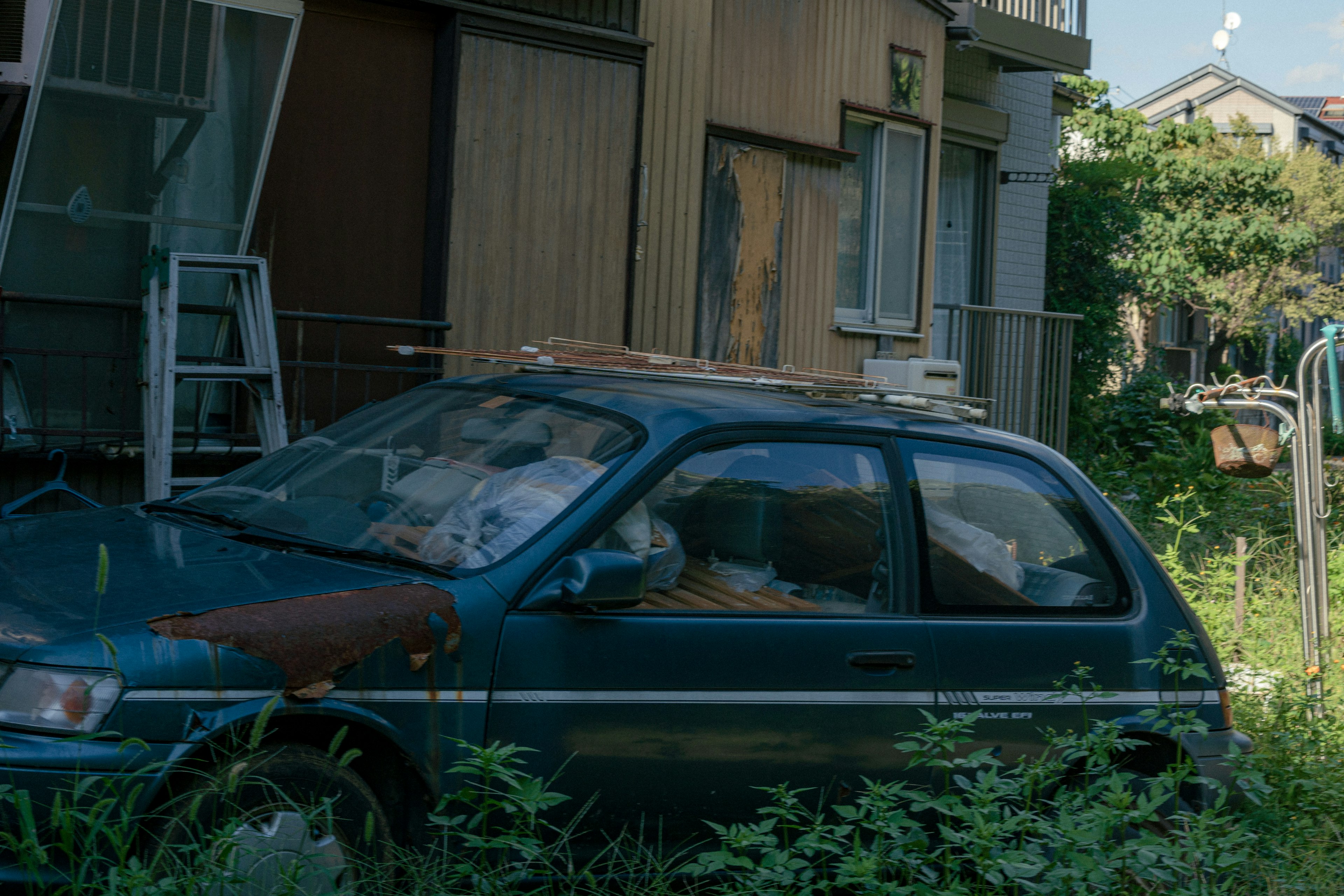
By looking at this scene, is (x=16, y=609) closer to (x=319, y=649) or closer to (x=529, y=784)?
(x=319, y=649)

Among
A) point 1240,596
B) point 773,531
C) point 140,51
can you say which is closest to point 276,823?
point 773,531

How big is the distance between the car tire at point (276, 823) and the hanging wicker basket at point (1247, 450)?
5163 millimetres

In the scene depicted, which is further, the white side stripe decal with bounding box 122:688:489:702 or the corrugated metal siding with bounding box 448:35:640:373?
the corrugated metal siding with bounding box 448:35:640:373

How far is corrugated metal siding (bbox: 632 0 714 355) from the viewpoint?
941cm

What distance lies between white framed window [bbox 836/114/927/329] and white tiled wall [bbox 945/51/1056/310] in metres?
2.61

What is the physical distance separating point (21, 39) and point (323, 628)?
13.8 feet

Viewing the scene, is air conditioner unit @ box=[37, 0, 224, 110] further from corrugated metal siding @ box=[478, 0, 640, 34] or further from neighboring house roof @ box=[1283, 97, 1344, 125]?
neighboring house roof @ box=[1283, 97, 1344, 125]

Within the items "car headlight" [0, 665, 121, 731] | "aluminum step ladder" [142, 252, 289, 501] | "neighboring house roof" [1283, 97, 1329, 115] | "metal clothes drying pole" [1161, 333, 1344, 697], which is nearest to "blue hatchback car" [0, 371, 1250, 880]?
"car headlight" [0, 665, 121, 731]

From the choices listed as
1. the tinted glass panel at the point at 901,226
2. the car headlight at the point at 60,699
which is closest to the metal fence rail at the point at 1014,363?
the tinted glass panel at the point at 901,226

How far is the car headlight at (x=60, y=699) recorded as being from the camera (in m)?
3.07

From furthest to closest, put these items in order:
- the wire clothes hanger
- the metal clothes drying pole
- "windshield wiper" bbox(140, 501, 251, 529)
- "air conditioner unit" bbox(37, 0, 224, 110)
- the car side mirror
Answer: the metal clothes drying pole < "air conditioner unit" bbox(37, 0, 224, 110) < the wire clothes hanger < "windshield wiper" bbox(140, 501, 251, 529) < the car side mirror

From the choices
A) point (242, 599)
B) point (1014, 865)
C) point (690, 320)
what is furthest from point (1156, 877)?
point (690, 320)

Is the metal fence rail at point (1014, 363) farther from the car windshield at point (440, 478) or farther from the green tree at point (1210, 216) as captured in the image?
the car windshield at point (440, 478)

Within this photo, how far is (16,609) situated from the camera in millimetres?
3355
